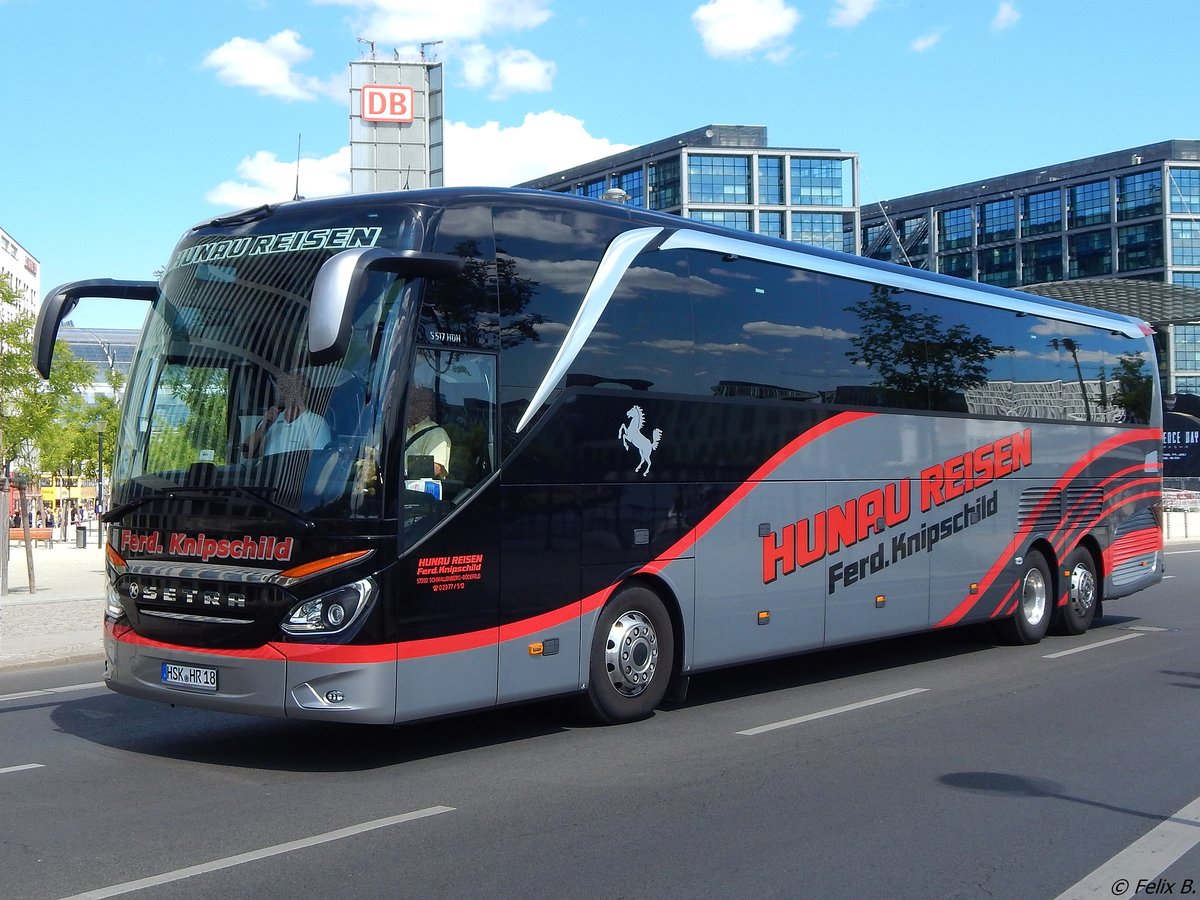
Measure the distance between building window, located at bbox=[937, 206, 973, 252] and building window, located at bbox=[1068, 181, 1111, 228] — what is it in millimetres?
8142

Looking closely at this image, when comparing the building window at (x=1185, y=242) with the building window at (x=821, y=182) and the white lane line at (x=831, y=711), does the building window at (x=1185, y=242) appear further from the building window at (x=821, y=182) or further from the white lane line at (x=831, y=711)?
the white lane line at (x=831, y=711)

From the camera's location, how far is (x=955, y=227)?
104 meters

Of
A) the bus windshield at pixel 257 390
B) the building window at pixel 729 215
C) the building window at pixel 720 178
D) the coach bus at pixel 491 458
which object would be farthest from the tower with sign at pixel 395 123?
the building window at pixel 720 178

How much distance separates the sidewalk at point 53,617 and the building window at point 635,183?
231 feet

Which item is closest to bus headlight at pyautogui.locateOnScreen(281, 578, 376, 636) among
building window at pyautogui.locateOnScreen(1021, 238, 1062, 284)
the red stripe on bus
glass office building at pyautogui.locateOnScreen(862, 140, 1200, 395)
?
the red stripe on bus

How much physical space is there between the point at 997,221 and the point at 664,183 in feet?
89.3

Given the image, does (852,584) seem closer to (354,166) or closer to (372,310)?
(372,310)

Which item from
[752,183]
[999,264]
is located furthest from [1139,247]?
[752,183]

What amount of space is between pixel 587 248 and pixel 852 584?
4.61 meters

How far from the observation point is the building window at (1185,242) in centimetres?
9488

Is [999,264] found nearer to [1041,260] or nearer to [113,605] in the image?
[1041,260]

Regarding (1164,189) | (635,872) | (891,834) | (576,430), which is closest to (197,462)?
(576,430)

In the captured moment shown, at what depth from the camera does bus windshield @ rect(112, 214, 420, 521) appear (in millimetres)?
8094

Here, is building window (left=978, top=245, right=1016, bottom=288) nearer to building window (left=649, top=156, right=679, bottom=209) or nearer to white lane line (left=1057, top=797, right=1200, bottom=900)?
building window (left=649, top=156, right=679, bottom=209)
